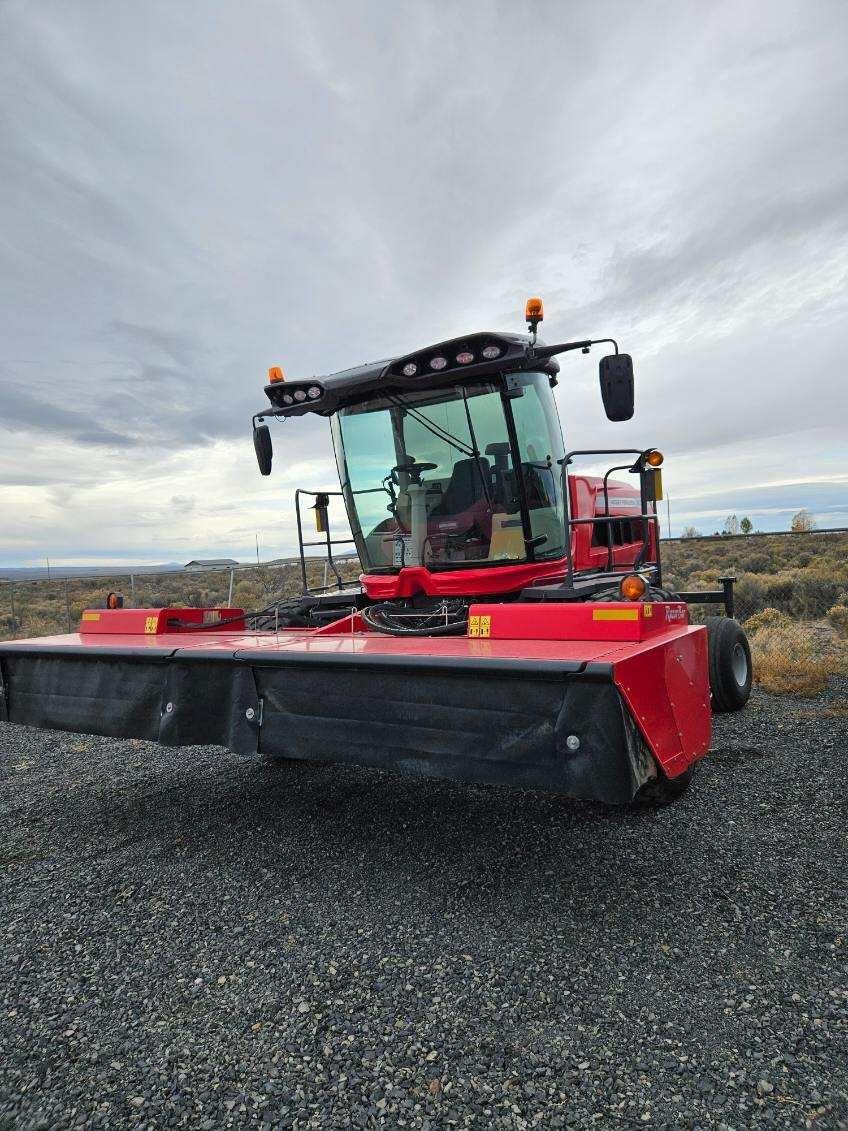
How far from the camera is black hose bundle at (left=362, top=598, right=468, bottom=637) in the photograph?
13.3 feet

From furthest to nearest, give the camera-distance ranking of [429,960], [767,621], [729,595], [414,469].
→ [767,621], [729,595], [414,469], [429,960]

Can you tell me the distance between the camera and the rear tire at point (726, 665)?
18.5 feet

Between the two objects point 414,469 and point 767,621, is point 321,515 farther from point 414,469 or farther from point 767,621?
point 767,621

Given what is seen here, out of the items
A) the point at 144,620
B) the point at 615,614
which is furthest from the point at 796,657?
the point at 144,620

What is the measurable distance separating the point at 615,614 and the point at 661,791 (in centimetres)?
92

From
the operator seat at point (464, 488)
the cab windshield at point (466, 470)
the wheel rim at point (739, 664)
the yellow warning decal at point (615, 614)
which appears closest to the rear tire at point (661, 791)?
the yellow warning decal at point (615, 614)

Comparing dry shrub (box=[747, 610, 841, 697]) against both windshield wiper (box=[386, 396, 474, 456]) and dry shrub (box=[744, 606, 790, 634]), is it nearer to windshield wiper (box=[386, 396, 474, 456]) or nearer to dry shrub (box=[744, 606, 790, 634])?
dry shrub (box=[744, 606, 790, 634])

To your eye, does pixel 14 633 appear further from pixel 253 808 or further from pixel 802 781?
pixel 802 781

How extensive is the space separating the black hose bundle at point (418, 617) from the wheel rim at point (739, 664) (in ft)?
8.75

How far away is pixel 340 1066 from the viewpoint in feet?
6.90

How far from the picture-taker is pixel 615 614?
10.4ft

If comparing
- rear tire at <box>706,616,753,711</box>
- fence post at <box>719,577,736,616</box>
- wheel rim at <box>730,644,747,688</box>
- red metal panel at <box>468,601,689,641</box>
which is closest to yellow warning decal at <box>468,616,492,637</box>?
red metal panel at <box>468,601,689,641</box>

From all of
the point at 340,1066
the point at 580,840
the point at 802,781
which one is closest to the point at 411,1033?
the point at 340,1066

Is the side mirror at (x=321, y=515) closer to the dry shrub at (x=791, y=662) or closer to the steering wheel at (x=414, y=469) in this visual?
the steering wheel at (x=414, y=469)
